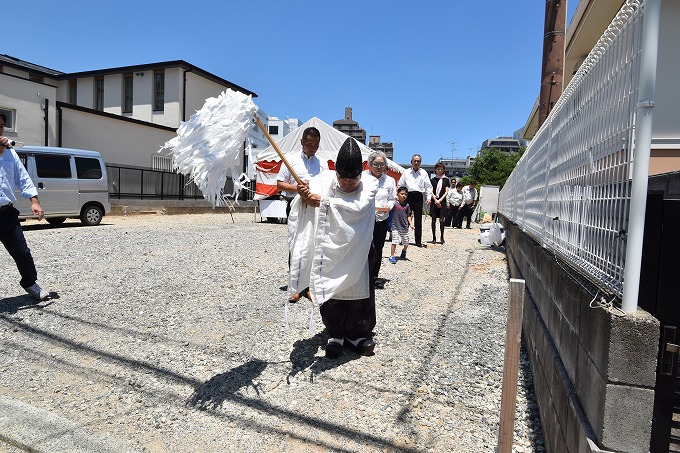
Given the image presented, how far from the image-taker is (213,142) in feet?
10.00

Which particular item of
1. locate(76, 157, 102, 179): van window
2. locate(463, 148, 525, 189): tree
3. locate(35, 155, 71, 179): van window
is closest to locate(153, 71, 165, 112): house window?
locate(76, 157, 102, 179): van window

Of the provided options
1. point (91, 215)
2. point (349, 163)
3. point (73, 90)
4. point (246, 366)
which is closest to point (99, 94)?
point (73, 90)

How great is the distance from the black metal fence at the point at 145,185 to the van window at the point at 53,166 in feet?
18.0

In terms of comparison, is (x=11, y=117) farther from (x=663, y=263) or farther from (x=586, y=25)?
(x=663, y=263)

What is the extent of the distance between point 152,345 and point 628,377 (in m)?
3.56

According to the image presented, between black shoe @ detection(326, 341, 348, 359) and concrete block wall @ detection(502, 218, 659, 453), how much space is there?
1551 millimetres

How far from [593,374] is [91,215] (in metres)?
13.6

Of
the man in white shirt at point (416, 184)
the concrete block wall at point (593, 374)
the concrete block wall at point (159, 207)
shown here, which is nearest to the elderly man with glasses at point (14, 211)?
the concrete block wall at point (593, 374)

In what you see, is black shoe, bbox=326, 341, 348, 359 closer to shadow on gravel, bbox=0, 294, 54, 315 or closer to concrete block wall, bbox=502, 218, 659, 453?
concrete block wall, bbox=502, 218, 659, 453

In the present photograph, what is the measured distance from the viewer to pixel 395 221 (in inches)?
297

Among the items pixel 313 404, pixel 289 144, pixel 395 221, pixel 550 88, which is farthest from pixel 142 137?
pixel 313 404

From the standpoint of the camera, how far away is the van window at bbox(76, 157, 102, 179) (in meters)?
12.0

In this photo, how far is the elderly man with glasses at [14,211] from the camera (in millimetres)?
4500

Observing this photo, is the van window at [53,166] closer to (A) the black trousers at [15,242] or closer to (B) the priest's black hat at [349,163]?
(A) the black trousers at [15,242]
